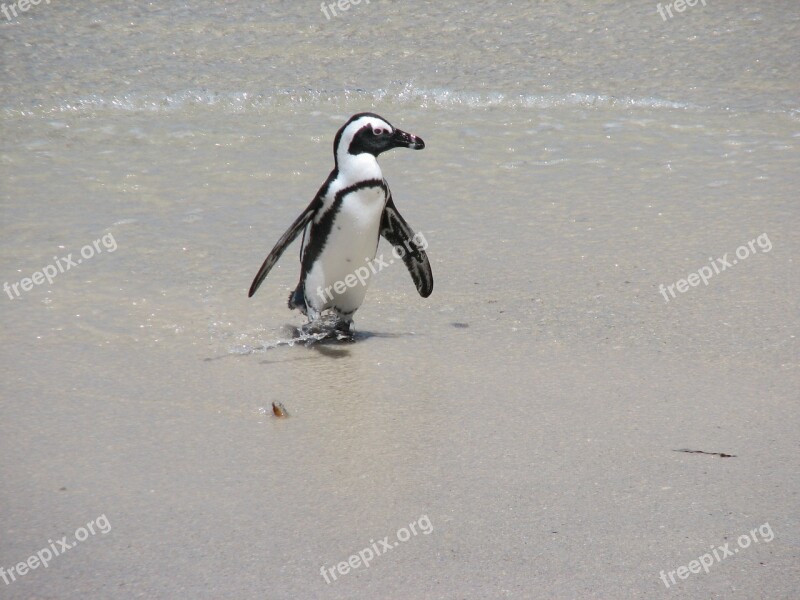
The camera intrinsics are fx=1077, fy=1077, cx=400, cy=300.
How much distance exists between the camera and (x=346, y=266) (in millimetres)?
3504

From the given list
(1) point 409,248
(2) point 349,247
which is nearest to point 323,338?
(2) point 349,247

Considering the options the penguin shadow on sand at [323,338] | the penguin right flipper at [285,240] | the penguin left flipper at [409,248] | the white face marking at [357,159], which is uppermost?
the white face marking at [357,159]

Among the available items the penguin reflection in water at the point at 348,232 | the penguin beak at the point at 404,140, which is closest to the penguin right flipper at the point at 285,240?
the penguin reflection in water at the point at 348,232

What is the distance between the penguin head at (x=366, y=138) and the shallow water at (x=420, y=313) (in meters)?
0.59

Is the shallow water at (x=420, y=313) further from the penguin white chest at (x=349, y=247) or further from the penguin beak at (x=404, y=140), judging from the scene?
the penguin beak at (x=404, y=140)

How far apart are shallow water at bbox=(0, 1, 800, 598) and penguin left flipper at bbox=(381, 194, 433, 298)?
12 centimetres

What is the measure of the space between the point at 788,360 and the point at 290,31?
4708 millimetres

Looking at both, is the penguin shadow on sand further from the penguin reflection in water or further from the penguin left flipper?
the penguin left flipper

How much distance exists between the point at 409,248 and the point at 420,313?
0.23m

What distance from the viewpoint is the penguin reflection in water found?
3387mm

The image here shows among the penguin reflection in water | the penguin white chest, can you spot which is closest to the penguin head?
the penguin reflection in water

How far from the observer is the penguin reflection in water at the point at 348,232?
339cm

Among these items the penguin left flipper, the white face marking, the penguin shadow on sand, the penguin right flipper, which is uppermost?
the white face marking

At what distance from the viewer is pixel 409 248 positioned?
11.8 ft
